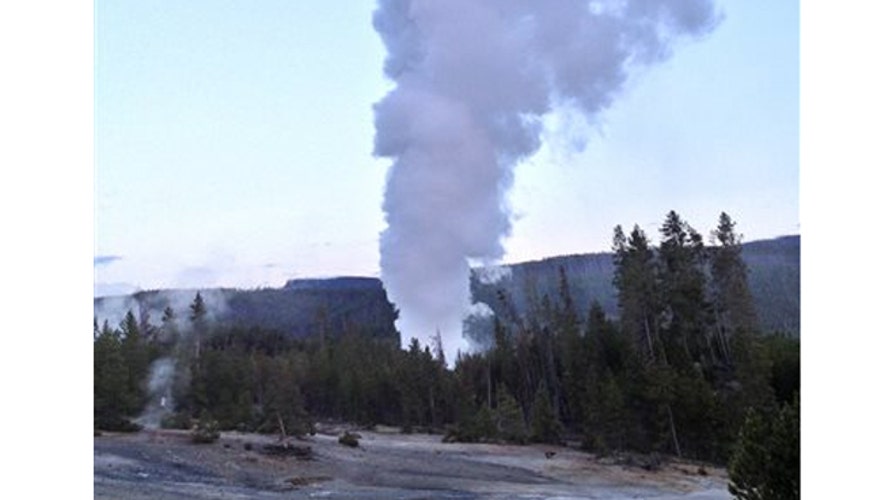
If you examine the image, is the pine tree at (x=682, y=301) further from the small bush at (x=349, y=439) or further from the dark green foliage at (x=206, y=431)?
the dark green foliage at (x=206, y=431)

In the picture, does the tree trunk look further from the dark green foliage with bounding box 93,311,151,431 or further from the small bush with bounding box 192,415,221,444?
the dark green foliage with bounding box 93,311,151,431

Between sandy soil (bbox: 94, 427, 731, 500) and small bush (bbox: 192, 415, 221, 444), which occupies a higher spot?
small bush (bbox: 192, 415, 221, 444)

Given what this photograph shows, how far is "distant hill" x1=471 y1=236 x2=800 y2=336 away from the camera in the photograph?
448 cm

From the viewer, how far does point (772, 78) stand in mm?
4441

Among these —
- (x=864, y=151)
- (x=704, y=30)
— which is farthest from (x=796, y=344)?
(x=704, y=30)

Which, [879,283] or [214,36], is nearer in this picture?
[879,283]

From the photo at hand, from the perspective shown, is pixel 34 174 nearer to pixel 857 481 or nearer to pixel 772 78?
pixel 772 78

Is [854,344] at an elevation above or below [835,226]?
below

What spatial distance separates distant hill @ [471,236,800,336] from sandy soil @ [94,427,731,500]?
58 cm

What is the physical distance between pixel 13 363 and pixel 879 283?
9.85 feet

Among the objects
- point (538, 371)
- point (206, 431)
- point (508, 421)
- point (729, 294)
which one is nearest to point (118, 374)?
point (206, 431)

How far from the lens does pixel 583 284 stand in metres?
4.76

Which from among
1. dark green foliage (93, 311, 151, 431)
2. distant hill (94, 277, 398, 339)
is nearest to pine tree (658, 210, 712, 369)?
distant hill (94, 277, 398, 339)

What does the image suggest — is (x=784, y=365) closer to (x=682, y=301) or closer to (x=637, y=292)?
(x=682, y=301)
